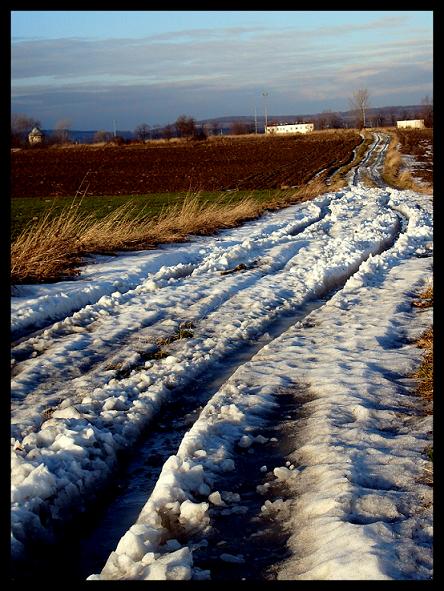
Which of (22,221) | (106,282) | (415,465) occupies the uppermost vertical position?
(22,221)

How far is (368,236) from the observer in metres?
15.7

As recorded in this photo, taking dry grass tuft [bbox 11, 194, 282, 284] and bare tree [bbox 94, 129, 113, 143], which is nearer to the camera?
dry grass tuft [bbox 11, 194, 282, 284]

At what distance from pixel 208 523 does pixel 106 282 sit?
695 cm

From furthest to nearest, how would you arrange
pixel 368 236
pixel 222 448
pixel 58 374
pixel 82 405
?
1. pixel 368 236
2. pixel 58 374
3. pixel 82 405
4. pixel 222 448

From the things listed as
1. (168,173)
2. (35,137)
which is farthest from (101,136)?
(168,173)

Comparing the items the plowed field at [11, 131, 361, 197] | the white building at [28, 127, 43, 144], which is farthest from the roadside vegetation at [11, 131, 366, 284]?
the white building at [28, 127, 43, 144]

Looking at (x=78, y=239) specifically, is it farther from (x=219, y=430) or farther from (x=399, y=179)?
(x=399, y=179)

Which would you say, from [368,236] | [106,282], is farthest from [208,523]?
[368,236]

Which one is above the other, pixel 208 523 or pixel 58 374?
pixel 58 374

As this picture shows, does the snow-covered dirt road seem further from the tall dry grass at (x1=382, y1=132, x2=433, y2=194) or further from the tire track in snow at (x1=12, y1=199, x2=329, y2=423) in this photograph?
the tall dry grass at (x1=382, y1=132, x2=433, y2=194)

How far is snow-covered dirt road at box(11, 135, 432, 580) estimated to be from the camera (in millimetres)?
4008

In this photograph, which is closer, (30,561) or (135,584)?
Answer: (135,584)
